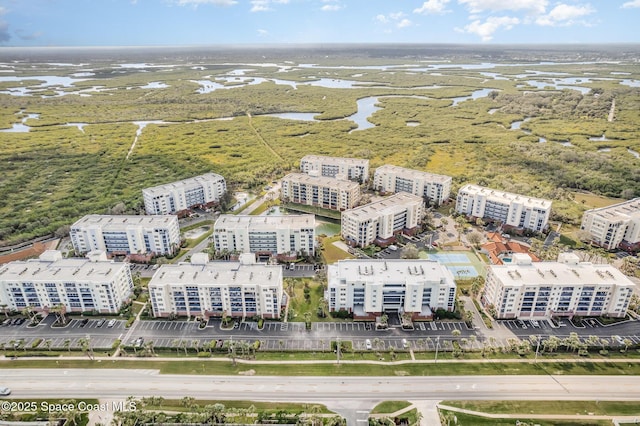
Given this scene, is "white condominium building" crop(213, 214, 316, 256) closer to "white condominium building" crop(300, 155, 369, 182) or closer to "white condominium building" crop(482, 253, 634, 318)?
"white condominium building" crop(482, 253, 634, 318)

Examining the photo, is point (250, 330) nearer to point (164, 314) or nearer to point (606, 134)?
point (164, 314)

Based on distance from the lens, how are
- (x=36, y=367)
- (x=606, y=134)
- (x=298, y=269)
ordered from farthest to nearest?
(x=606, y=134) < (x=298, y=269) < (x=36, y=367)

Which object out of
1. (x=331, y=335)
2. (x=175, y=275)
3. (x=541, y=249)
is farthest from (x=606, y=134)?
(x=175, y=275)

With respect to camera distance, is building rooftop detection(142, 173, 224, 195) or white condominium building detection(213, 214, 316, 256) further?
building rooftop detection(142, 173, 224, 195)

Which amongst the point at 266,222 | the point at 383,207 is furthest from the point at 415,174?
the point at 266,222

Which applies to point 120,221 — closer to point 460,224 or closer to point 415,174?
point 415,174

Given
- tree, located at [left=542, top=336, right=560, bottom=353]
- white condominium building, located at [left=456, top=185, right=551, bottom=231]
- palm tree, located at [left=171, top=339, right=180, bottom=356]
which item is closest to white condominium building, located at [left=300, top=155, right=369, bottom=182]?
white condominium building, located at [left=456, top=185, right=551, bottom=231]
